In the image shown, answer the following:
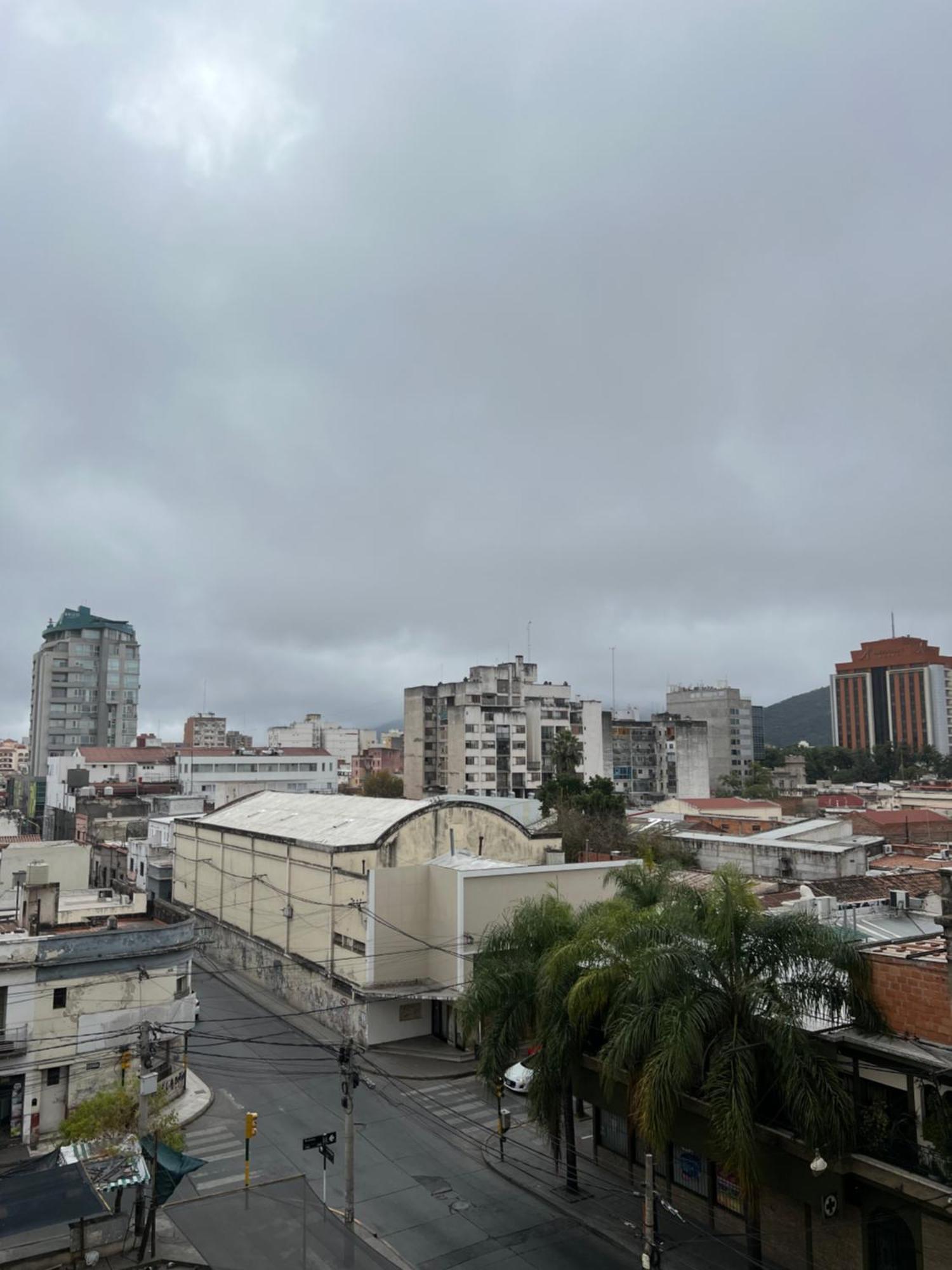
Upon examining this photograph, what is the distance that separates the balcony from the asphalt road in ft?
19.1

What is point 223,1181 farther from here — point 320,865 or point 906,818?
point 906,818

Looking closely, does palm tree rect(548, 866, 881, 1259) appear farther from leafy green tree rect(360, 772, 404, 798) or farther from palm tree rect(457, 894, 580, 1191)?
leafy green tree rect(360, 772, 404, 798)

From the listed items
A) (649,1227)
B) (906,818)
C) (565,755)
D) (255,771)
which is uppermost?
(565,755)

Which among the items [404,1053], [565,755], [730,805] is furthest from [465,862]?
[565,755]

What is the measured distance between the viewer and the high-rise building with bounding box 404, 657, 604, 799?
4171 inches

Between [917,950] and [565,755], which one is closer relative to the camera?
[917,950]

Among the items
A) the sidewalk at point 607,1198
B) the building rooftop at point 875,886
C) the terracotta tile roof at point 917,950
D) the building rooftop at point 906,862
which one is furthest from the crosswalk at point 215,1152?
the building rooftop at point 906,862

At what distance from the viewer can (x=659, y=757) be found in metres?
131

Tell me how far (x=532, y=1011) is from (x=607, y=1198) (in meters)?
5.12

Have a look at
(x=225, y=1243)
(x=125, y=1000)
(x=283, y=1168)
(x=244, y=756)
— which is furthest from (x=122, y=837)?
(x=225, y=1243)

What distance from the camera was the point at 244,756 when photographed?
105 m

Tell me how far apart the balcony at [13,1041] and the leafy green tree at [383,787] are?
91737 millimetres

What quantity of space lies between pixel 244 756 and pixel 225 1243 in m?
89.1

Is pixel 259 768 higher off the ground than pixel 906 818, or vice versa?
pixel 259 768
